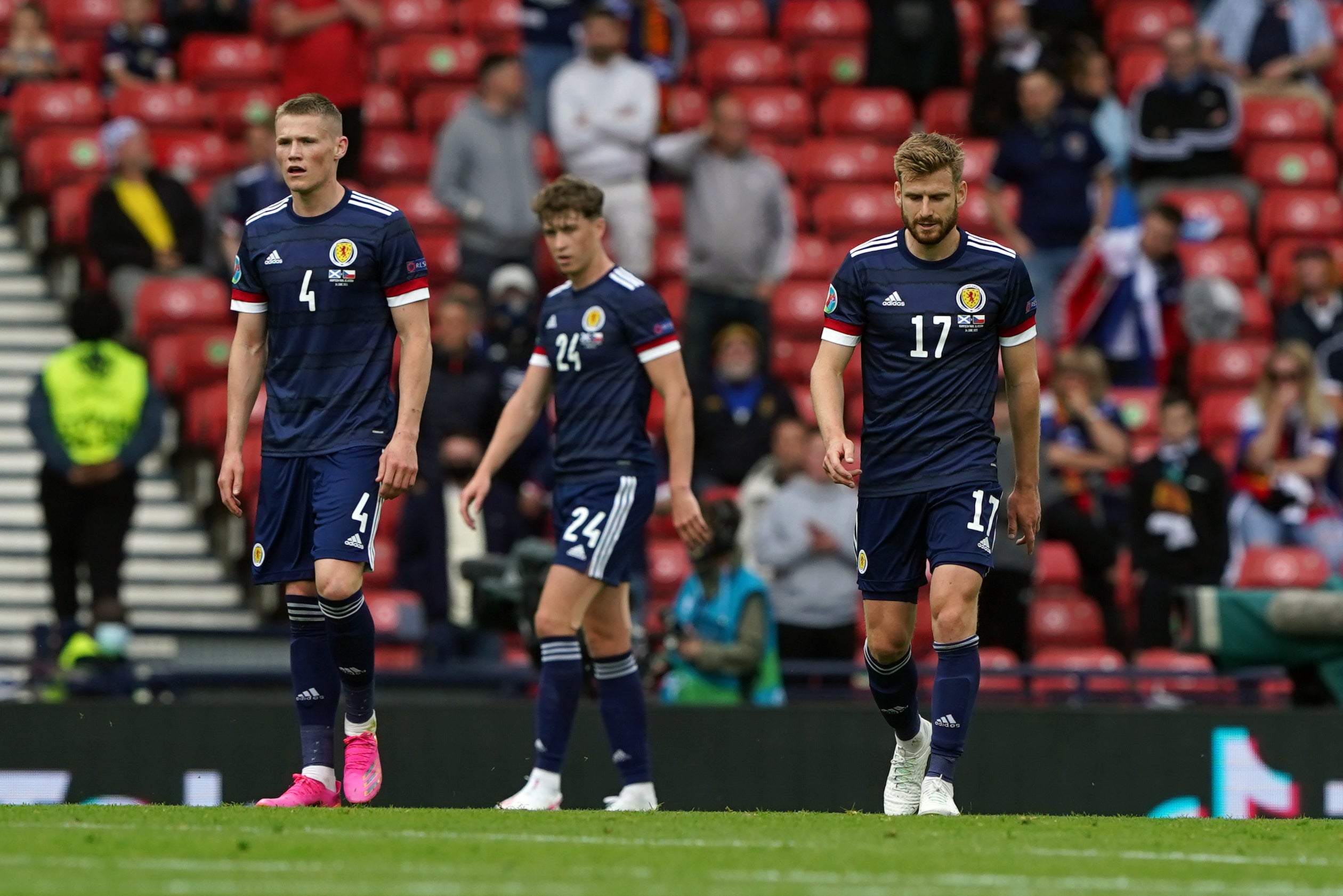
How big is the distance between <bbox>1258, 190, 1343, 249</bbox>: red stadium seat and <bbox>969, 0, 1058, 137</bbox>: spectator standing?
77.3 inches

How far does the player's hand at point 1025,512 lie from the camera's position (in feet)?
26.1

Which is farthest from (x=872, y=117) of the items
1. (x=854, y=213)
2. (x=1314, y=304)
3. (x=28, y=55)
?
(x=28, y=55)

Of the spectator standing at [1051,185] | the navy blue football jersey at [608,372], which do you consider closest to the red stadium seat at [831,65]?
the spectator standing at [1051,185]

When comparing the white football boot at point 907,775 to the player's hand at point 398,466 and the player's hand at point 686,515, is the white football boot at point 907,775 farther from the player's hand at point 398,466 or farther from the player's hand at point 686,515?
the player's hand at point 398,466

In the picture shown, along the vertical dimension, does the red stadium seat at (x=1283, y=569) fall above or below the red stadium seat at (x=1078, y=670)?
above

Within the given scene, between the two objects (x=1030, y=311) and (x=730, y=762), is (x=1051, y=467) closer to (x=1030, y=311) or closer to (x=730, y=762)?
(x=730, y=762)

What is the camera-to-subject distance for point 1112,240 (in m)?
15.4

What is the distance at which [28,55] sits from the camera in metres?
16.3

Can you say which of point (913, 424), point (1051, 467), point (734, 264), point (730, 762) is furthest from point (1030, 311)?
point (734, 264)

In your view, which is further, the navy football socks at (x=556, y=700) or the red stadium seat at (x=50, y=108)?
the red stadium seat at (x=50, y=108)

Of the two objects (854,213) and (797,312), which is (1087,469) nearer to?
(797,312)

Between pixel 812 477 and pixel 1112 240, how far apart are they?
3.84 meters

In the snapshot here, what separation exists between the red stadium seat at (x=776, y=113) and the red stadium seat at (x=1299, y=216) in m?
3.59

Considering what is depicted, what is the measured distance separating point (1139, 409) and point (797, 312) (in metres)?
2.44
